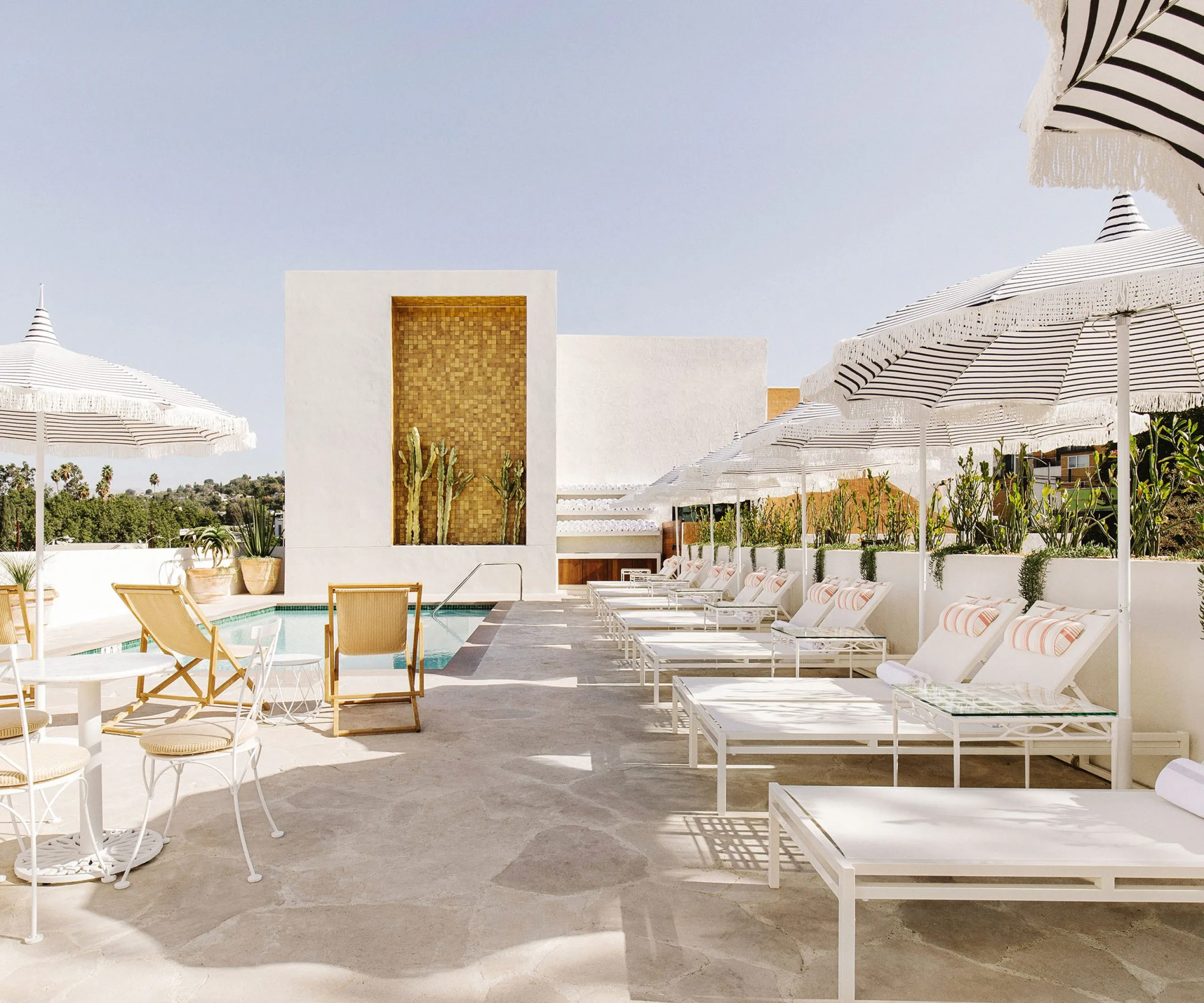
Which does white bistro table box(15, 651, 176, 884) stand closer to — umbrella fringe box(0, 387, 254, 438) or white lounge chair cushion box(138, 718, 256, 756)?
white lounge chair cushion box(138, 718, 256, 756)

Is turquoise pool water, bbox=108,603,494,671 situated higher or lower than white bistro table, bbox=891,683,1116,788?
lower

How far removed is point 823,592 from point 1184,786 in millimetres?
4610

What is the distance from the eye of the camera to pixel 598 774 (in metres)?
4.11

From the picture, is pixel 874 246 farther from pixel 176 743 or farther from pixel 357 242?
pixel 176 743

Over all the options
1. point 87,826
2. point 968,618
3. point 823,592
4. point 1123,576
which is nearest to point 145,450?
point 87,826

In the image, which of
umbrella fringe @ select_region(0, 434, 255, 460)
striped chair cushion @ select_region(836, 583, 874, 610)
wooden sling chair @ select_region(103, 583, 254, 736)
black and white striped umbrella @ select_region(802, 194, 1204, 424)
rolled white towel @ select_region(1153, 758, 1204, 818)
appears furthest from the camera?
striped chair cushion @ select_region(836, 583, 874, 610)

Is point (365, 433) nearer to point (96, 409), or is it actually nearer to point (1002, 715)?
point (96, 409)

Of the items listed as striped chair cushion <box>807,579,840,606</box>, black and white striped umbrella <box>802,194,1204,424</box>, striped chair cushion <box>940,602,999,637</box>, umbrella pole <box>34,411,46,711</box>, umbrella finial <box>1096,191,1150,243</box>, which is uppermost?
umbrella finial <box>1096,191,1150,243</box>

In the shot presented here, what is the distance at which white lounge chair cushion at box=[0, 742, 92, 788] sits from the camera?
2.56 meters

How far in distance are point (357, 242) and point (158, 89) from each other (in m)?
5.21

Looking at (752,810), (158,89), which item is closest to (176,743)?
(752,810)

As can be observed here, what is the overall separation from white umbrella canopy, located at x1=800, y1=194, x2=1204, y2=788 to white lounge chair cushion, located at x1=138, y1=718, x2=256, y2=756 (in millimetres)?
2923

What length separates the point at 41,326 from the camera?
4625 mm

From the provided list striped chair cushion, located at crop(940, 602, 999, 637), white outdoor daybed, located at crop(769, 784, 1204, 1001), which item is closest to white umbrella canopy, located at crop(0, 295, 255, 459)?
white outdoor daybed, located at crop(769, 784, 1204, 1001)
